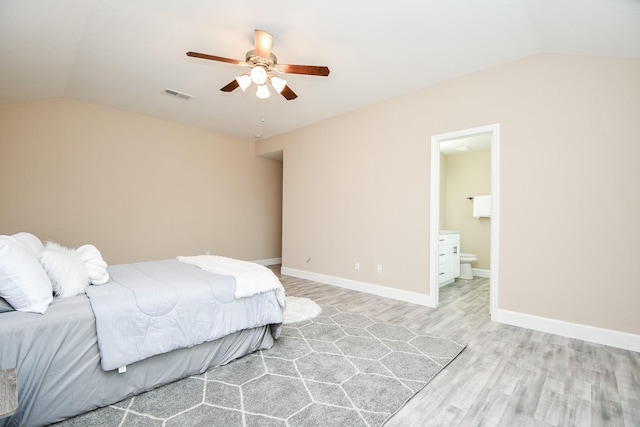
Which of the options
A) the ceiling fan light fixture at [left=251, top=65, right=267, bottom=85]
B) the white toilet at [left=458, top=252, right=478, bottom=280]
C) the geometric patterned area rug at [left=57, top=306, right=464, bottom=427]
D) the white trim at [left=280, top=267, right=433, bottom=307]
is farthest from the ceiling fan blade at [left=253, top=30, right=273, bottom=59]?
the white toilet at [left=458, top=252, right=478, bottom=280]

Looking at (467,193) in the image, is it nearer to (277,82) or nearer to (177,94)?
(277,82)

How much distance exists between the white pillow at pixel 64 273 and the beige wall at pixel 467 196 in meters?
6.10

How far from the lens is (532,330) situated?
2.95 meters

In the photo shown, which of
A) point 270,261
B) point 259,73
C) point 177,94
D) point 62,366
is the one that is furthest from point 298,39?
point 270,261

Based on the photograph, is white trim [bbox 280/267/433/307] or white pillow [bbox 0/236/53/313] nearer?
white pillow [bbox 0/236/53/313]

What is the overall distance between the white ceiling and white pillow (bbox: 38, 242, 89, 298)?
6.43 feet

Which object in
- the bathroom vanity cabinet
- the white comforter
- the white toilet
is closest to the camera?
the white comforter

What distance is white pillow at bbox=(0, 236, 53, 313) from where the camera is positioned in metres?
1.56

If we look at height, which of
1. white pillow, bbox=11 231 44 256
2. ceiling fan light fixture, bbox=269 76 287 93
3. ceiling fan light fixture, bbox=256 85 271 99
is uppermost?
ceiling fan light fixture, bbox=269 76 287 93

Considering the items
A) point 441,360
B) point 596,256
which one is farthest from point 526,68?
point 441,360

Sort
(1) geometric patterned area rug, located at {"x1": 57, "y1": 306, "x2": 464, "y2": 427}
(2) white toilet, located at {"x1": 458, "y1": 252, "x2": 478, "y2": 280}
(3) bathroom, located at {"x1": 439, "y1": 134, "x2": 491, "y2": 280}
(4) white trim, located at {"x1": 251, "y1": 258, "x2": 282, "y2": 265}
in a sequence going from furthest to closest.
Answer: (4) white trim, located at {"x1": 251, "y1": 258, "x2": 282, "y2": 265}
(3) bathroom, located at {"x1": 439, "y1": 134, "x2": 491, "y2": 280}
(2) white toilet, located at {"x1": 458, "y1": 252, "x2": 478, "y2": 280}
(1) geometric patterned area rug, located at {"x1": 57, "y1": 306, "x2": 464, "y2": 427}

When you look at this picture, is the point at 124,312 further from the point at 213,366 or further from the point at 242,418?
the point at 242,418

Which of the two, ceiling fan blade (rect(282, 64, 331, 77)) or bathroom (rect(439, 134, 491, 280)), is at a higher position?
ceiling fan blade (rect(282, 64, 331, 77))

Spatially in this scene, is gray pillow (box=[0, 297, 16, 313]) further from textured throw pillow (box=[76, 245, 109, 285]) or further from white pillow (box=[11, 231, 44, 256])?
white pillow (box=[11, 231, 44, 256])
